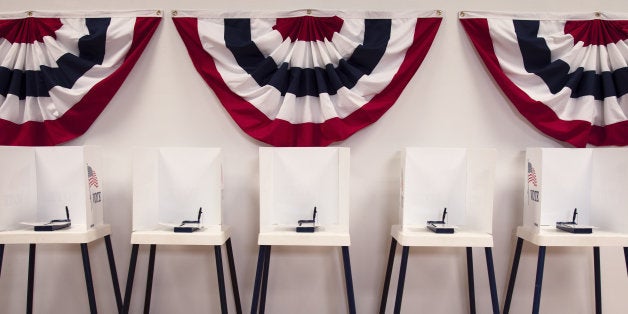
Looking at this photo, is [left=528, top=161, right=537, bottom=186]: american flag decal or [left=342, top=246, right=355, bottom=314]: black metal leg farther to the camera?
[left=528, top=161, right=537, bottom=186]: american flag decal

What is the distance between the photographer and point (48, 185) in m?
2.05

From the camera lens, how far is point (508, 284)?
222 cm

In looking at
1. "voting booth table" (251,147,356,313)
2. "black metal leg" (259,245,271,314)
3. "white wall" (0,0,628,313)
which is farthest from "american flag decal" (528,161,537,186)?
"black metal leg" (259,245,271,314)

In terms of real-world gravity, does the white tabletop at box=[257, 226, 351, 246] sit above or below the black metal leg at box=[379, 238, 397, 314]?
above

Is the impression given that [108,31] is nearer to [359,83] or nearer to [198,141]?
[198,141]

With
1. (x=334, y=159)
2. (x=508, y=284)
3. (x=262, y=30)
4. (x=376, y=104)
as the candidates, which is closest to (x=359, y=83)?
(x=376, y=104)

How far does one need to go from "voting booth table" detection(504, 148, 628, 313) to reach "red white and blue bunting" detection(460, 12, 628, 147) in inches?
8.2

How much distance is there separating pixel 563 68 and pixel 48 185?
2.86 m

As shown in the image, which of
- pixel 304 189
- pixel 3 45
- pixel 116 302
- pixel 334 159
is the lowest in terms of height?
pixel 116 302

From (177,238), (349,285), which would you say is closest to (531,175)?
(349,285)

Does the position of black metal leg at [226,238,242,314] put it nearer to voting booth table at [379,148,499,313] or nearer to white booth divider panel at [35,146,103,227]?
white booth divider panel at [35,146,103,227]

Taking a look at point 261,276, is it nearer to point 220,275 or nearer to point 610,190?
point 220,275

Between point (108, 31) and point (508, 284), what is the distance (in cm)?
269

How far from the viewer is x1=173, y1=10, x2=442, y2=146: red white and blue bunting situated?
2.19m
